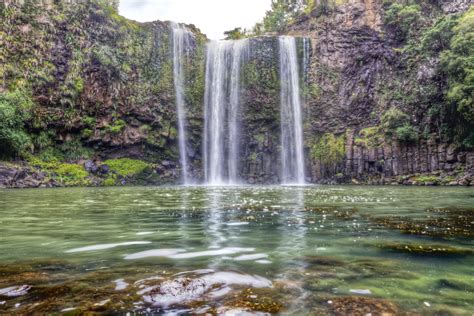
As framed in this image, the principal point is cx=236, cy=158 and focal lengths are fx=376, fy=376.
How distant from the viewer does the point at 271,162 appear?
1615 inches

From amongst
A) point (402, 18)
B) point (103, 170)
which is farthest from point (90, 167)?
point (402, 18)

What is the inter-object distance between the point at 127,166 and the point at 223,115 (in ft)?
37.8

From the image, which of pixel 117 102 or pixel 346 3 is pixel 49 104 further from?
pixel 346 3

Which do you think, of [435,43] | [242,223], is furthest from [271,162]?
[242,223]

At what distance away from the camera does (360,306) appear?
110 inches

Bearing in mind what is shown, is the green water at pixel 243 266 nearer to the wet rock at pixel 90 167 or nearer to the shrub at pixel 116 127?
the wet rock at pixel 90 167

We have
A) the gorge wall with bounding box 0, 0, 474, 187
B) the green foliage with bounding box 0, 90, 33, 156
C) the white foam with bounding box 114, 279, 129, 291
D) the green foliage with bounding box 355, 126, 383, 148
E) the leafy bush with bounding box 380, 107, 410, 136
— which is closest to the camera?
the white foam with bounding box 114, 279, 129, 291

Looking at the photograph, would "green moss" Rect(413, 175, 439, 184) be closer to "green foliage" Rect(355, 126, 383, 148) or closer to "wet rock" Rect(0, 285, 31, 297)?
"green foliage" Rect(355, 126, 383, 148)

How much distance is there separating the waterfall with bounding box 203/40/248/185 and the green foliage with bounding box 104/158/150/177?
6744 mm

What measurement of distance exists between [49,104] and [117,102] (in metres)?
6.37

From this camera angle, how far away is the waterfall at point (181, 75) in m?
40.8

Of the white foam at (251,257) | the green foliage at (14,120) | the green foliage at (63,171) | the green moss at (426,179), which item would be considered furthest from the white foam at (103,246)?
the green foliage at (14,120)

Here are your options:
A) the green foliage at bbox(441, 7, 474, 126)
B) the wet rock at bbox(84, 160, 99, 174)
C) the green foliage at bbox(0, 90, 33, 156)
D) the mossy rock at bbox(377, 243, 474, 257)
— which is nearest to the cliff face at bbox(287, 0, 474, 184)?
the green foliage at bbox(441, 7, 474, 126)

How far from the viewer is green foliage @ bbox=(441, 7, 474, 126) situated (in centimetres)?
2952
